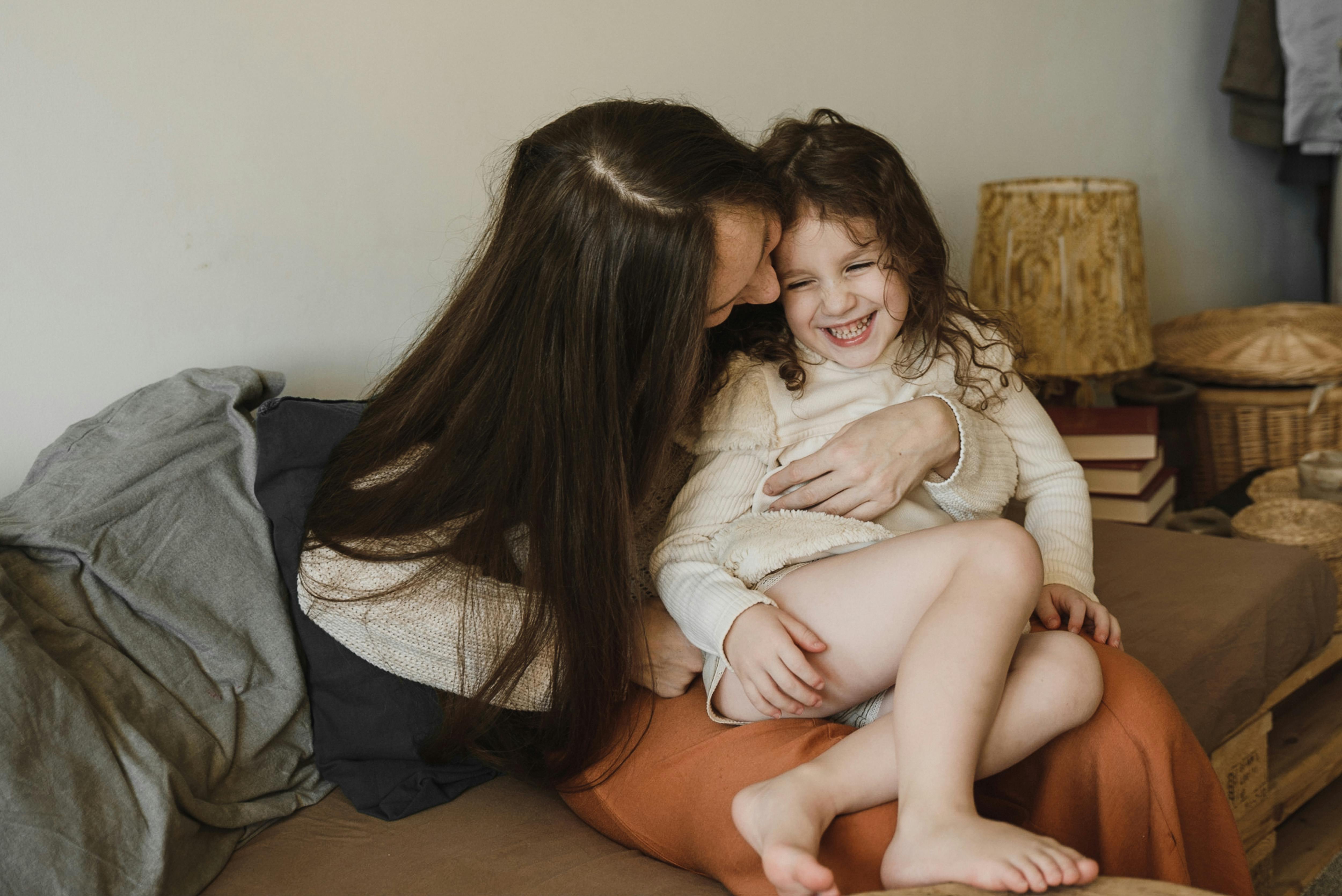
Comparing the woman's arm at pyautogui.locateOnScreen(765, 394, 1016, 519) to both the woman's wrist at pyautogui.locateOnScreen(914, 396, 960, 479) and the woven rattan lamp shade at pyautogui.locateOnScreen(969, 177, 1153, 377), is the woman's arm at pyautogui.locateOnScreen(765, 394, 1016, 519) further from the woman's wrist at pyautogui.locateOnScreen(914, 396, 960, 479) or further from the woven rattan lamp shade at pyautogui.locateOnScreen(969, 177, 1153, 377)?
the woven rattan lamp shade at pyautogui.locateOnScreen(969, 177, 1153, 377)

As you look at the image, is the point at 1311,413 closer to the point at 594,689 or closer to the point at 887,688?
the point at 887,688

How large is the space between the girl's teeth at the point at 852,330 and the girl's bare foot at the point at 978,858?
553 mm

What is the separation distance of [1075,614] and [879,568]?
0.90ft

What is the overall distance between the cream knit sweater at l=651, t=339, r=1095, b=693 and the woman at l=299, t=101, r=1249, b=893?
100mm

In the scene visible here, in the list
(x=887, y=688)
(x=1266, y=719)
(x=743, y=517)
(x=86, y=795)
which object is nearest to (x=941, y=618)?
(x=887, y=688)

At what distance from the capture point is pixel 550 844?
37.2 inches

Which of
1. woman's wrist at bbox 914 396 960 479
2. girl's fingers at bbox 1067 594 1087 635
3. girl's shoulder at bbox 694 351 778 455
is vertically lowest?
girl's fingers at bbox 1067 594 1087 635

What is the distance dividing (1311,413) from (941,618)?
1.78m

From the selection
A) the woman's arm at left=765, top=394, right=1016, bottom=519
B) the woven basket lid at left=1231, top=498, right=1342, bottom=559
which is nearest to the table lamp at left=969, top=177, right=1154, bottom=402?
the woven basket lid at left=1231, top=498, right=1342, bottom=559

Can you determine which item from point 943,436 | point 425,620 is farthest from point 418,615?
point 943,436

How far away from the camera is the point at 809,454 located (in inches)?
45.9

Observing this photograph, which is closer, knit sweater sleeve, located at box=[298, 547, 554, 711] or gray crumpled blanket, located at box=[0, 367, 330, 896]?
gray crumpled blanket, located at box=[0, 367, 330, 896]

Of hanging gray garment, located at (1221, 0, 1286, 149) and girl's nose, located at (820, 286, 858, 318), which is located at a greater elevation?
hanging gray garment, located at (1221, 0, 1286, 149)

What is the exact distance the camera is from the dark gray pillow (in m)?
0.99
